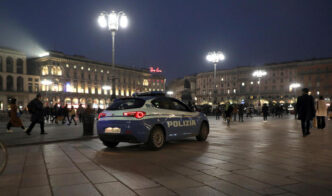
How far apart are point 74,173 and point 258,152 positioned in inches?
189

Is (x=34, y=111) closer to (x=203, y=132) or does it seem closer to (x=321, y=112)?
(x=203, y=132)

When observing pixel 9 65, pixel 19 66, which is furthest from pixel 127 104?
pixel 19 66

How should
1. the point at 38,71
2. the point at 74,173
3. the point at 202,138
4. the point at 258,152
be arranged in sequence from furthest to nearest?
the point at 38,71 < the point at 202,138 < the point at 258,152 < the point at 74,173

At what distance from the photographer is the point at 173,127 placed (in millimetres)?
9234

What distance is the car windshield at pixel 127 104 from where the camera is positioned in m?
8.52

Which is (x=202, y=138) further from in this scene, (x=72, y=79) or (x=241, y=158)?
(x=72, y=79)

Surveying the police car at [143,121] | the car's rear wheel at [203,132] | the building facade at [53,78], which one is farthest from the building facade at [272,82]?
the police car at [143,121]

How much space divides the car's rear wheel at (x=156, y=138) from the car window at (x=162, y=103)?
681 millimetres

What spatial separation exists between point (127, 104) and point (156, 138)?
128 cm

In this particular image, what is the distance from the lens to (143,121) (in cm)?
820

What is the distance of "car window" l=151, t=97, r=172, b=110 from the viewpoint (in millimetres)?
8843

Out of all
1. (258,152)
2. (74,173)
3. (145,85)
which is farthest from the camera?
(145,85)

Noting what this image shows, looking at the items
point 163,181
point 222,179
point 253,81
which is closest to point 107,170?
point 163,181

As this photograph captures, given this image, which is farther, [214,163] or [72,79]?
[72,79]
